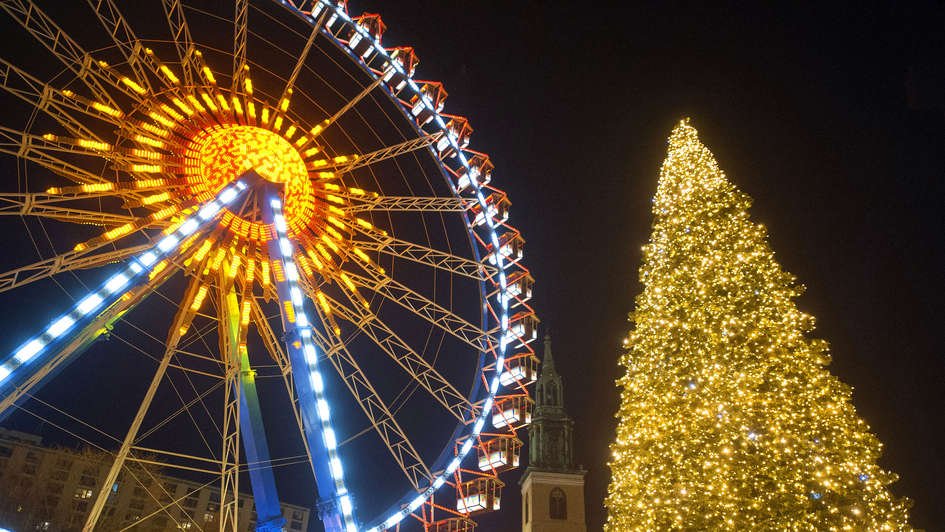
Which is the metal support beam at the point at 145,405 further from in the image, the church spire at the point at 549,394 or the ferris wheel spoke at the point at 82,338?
the church spire at the point at 549,394

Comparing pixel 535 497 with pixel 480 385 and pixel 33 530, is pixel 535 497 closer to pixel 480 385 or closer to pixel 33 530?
pixel 33 530

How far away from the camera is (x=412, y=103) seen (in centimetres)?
1961

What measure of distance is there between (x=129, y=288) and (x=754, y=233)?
41.0 ft

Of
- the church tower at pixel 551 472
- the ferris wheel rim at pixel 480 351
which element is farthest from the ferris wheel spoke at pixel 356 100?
the church tower at pixel 551 472

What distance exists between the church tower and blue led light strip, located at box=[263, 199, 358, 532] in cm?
4475

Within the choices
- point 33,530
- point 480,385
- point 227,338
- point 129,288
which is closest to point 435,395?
point 480,385

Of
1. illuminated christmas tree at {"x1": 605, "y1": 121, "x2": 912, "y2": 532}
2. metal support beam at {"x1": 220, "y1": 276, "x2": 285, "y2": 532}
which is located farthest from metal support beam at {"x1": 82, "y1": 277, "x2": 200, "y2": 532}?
illuminated christmas tree at {"x1": 605, "y1": 121, "x2": 912, "y2": 532}

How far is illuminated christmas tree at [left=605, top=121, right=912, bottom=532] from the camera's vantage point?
39.3ft

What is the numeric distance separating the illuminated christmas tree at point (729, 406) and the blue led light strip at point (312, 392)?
19.1 ft

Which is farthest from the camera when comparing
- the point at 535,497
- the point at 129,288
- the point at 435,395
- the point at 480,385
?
the point at 535,497

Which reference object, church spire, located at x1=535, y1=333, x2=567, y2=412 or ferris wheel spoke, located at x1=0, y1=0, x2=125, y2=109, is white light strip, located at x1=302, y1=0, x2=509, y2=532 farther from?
church spire, located at x1=535, y1=333, x2=567, y2=412

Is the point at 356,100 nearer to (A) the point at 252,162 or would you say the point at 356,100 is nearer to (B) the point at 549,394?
(A) the point at 252,162

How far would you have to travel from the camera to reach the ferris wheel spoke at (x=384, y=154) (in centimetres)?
1680

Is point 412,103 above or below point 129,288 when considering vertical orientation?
above
